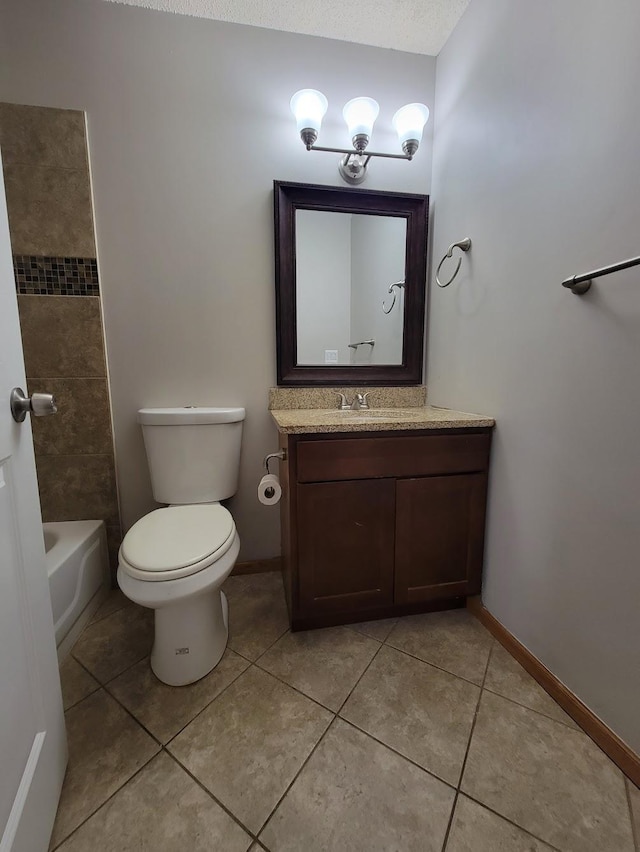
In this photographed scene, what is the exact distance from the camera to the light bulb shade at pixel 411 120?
147cm

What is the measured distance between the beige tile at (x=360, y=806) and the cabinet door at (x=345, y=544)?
1.44 feet

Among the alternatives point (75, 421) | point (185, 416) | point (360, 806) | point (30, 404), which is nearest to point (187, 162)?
point (185, 416)

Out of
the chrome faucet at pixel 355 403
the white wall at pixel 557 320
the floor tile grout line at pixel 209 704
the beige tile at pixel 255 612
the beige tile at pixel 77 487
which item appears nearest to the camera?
the white wall at pixel 557 320

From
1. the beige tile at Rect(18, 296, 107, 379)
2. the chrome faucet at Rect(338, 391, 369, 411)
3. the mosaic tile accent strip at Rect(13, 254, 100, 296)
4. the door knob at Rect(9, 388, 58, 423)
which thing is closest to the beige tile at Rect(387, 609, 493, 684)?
the chrome faucet at Rect(338, 391, 369, 411)

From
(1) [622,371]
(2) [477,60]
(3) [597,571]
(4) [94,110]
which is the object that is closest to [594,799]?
(3) [597,571]

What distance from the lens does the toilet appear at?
102cm

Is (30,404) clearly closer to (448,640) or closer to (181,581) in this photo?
(181,581)

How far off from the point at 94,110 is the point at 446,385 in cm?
180

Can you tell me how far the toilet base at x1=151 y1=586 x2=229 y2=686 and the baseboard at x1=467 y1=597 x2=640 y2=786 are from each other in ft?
3.32

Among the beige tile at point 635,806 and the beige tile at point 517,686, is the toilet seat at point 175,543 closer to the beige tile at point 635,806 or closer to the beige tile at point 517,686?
the beige tile at point 517,686

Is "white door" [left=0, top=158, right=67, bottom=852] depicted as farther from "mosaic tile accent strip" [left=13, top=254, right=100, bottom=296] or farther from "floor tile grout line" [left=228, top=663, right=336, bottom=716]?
"mosaic tile accent strip" [left=13, top=254, right=100, bottom=296]

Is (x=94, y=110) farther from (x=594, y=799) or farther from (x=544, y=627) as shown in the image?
(x=594, y=799)

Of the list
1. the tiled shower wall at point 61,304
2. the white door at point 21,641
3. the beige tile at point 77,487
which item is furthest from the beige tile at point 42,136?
the beige tile at point 77,487

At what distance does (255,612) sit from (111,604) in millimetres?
632
